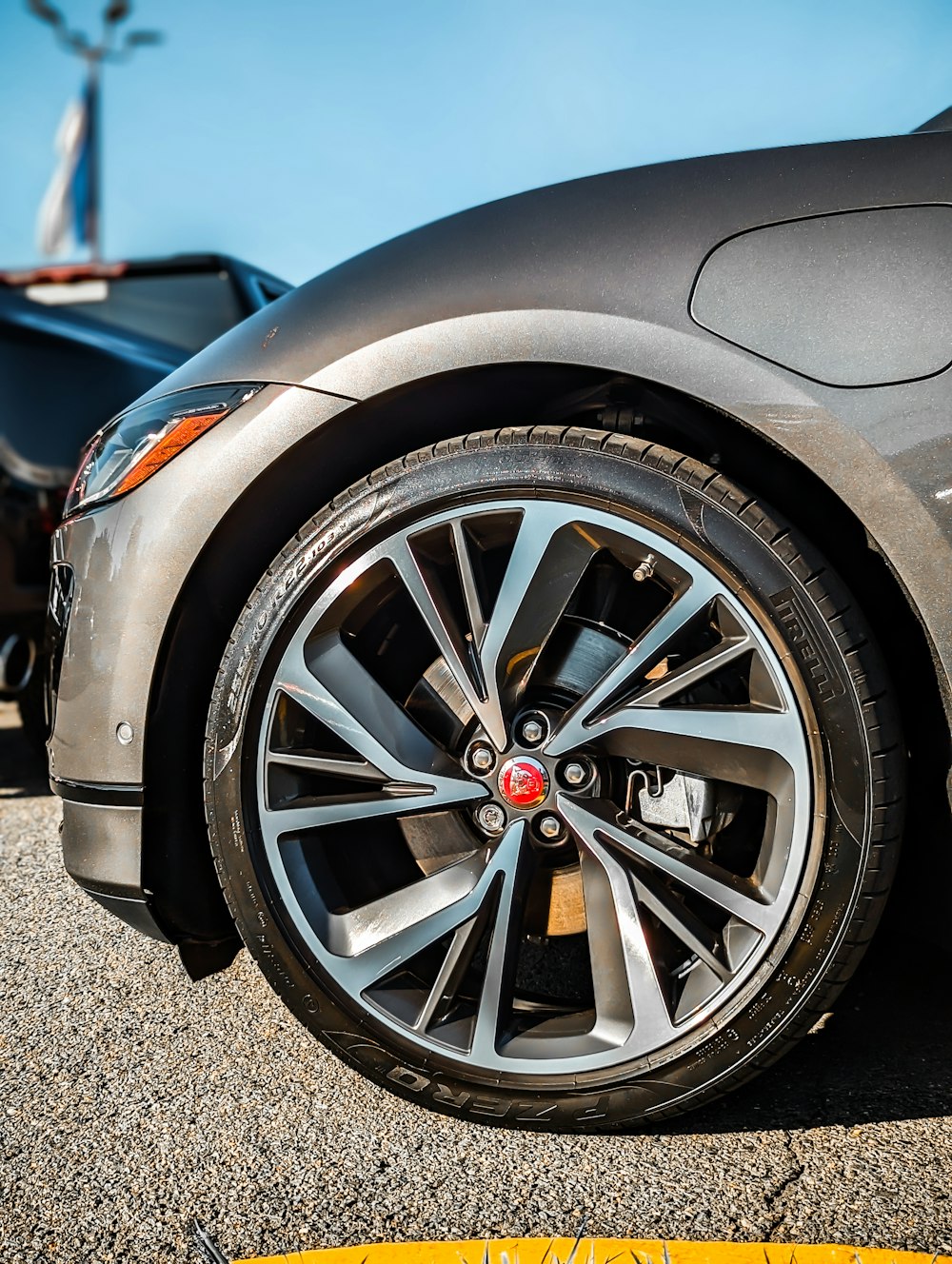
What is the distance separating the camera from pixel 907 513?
1.33 meters

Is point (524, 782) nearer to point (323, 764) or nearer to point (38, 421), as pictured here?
point (323, 764)

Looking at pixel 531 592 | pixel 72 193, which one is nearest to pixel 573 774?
pixel 531 592

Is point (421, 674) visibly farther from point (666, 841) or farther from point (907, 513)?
point (907, 513)

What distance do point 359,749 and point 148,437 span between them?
0.66 meters

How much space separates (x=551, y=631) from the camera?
59.1 inches

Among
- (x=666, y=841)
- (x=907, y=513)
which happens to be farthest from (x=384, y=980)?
(x=907, y=513)

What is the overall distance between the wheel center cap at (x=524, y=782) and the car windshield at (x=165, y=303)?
306 cm

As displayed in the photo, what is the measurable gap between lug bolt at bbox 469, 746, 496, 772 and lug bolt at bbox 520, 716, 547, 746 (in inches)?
2.4

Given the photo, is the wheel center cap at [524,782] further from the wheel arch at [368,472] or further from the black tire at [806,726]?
the wheel arch at [368,472]

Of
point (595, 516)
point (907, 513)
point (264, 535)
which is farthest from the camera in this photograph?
point (264, 535)

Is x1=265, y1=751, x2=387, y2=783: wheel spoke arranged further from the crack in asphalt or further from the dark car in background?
the dark car in background

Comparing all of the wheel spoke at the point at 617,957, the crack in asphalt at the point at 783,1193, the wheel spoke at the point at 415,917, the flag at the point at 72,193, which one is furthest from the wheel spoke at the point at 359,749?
the flag at the point at 72,193

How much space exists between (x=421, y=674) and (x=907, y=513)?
2.66 feet

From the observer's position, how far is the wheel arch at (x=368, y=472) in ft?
4.91
